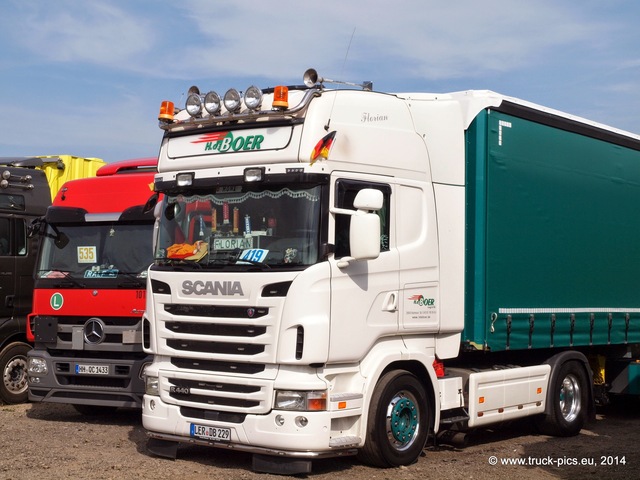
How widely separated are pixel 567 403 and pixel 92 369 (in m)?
5.91

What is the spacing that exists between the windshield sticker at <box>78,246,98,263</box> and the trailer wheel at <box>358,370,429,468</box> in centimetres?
475

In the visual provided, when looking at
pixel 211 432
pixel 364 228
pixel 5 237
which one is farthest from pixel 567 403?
pixel 5 237

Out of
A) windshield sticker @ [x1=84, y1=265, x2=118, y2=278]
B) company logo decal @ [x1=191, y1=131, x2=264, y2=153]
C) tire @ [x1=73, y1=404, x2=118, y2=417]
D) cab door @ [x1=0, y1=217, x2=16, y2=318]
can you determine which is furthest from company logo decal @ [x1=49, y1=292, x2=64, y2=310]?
company logo decal @ [x1=191, y1=131, x2=264, y2=153]

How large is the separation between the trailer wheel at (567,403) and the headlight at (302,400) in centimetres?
407

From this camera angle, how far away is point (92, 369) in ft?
37.2

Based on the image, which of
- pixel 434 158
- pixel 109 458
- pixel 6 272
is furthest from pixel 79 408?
pixel 434 158

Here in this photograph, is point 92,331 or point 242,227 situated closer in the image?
point 242,227

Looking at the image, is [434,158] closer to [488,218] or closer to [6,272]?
[488,218]

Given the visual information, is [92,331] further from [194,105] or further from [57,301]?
[194,105]

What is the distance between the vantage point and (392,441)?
8.74 meters

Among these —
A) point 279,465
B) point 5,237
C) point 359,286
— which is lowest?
point 279,465

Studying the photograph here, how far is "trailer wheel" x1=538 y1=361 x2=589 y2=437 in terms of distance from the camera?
11117mm

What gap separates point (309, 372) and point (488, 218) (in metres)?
3.01

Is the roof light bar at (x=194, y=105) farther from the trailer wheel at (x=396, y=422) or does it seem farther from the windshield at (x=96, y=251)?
the trailer wheel at (x=396, y=422)
